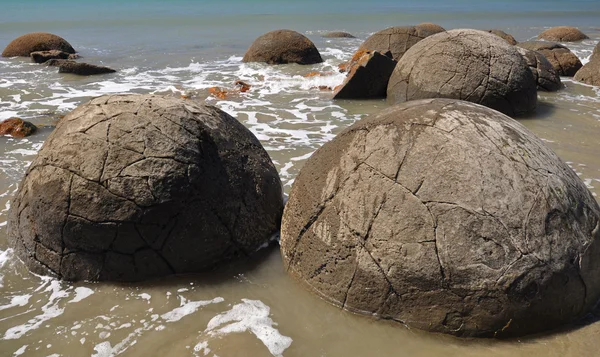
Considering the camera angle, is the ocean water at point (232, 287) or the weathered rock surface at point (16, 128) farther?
the weathered rock surface at point (16, 128)

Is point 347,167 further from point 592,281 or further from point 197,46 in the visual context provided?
point 197,46

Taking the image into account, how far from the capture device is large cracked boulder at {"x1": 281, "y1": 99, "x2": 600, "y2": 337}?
2.79 meters

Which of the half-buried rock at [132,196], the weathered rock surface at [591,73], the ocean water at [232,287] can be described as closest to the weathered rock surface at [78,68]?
the ocean water at [232,287]

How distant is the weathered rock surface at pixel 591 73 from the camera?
1077 centimetres

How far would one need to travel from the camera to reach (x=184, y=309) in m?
3.25

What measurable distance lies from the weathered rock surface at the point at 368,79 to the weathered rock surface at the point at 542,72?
2646mm

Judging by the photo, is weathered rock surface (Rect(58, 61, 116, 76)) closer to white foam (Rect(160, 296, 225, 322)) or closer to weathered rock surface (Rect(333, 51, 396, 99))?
weathered rock surface (Rect(333, 51, 396, 99))

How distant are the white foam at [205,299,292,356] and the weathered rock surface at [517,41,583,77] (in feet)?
34.7

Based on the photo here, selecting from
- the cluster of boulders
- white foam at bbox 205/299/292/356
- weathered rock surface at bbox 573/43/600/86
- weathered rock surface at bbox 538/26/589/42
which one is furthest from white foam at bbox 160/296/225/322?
weathered rock surface at bbox 538/26/589/42

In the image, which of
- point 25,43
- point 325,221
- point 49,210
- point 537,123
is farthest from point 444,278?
point 25,43

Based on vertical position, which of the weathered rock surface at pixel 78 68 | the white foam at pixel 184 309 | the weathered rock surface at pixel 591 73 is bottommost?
the white foam at pixel 184 309

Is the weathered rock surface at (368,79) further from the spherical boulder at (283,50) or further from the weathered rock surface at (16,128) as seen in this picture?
the weathered rock surface at (16,128)

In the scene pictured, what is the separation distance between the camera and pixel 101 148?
337cm

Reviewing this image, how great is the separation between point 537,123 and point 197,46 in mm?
13562
